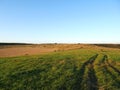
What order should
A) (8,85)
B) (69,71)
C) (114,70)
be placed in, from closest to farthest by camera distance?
(8,85) → (69,71) → (114,70)

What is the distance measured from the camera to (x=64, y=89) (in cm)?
1753

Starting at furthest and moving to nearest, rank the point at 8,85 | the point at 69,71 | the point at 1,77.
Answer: the point at 69,71 < the point at 1,77 < the point at 8,85

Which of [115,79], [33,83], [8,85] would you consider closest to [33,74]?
[33,83]

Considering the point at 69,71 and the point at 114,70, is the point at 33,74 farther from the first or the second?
the point at 114,70

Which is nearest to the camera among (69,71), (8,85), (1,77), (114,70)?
(8,85)

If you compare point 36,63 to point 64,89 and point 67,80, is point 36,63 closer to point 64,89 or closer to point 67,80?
point 67,80

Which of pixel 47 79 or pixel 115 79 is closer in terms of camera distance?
pixel 47 79

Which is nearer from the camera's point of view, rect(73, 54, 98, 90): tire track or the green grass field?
the green grass field

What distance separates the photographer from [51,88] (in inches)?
688

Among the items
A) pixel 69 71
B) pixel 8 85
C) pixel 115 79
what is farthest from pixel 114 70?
pixel 8 85

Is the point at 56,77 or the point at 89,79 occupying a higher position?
the point at 56,77

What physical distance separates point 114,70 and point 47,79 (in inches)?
361

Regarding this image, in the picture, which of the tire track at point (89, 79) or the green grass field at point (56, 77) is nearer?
the green grass field at point (56, 77)

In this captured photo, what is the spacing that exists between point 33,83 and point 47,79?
1.74 m
